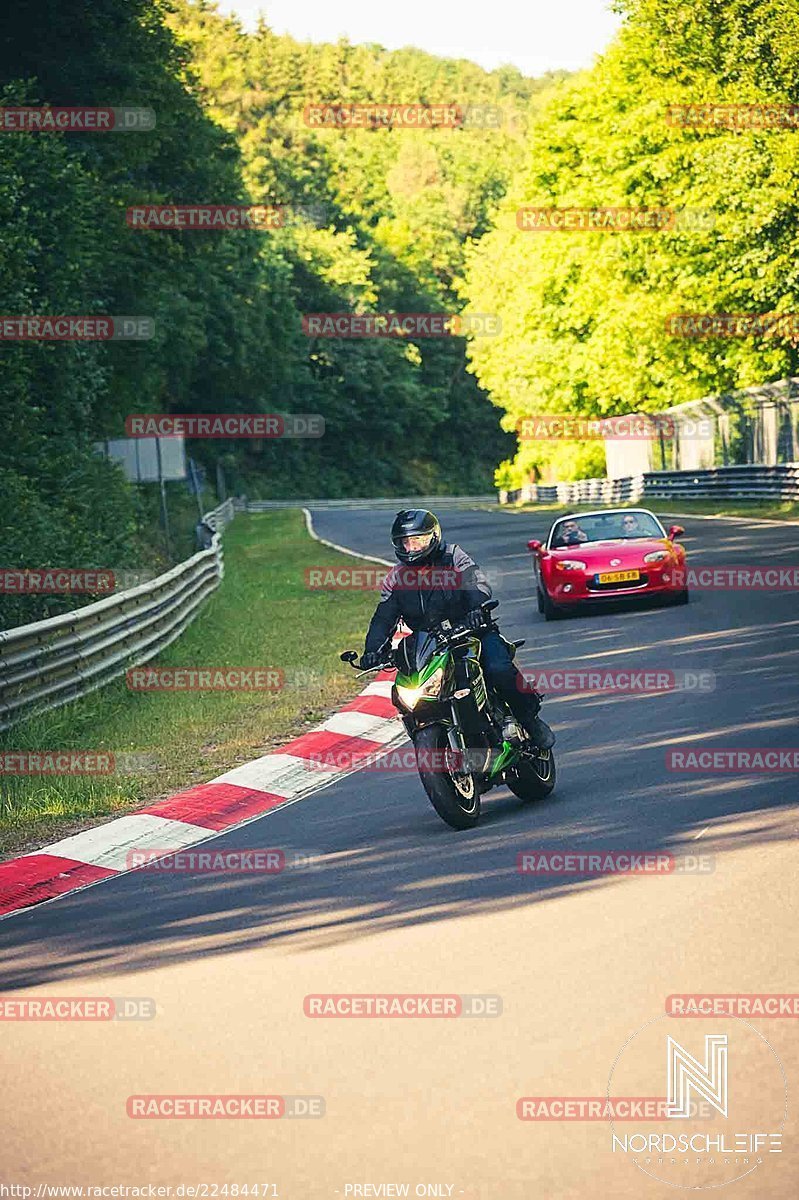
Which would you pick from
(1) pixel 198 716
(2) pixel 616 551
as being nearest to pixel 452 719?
(1) pixel 198 716

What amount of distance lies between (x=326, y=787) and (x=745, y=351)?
1791 inches

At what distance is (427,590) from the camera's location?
395 inches

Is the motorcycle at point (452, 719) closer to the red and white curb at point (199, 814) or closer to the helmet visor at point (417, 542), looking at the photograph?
the red and white curb at point (199, 814)

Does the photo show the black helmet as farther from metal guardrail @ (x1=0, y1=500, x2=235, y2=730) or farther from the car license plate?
the car license plate

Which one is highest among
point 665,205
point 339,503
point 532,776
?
point 665,205

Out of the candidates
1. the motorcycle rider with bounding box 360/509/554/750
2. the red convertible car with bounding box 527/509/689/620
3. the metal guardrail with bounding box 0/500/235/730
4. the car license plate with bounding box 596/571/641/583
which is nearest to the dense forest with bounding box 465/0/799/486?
the red convertible car with bounding box 527/509/689/620

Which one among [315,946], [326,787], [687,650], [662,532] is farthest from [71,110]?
[315,946]

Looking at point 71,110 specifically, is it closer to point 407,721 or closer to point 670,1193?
point 407,721

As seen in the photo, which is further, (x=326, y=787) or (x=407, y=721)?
(x=326, y=787)

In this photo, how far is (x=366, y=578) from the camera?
3219cm

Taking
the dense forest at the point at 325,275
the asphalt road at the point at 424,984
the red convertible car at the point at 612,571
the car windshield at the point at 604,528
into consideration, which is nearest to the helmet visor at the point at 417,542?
the asphalt road at the point at 424,984

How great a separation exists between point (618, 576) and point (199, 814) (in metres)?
11.3

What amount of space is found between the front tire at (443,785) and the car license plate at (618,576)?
1223 cm

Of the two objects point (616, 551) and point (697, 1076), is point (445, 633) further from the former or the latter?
point (616, 551)
